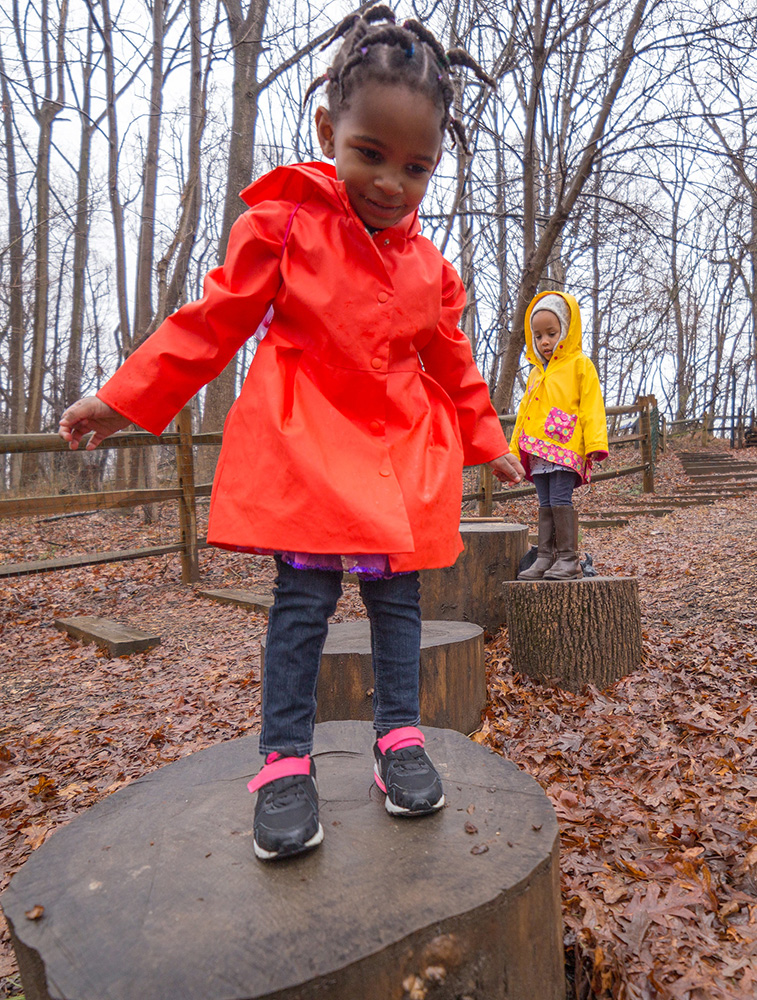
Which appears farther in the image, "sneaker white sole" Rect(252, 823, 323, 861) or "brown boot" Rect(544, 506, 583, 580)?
"brown boot" Rect(544, 506, 583, 580)

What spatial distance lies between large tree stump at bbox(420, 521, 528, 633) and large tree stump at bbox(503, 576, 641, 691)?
77 cm

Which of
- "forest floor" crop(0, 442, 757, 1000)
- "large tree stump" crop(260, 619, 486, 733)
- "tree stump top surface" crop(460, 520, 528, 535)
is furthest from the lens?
"tree stump top surface" crop(460, 520, 528, 535)

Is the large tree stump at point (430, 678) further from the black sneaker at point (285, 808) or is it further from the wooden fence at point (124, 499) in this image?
the wooden fence at point (124, 499)

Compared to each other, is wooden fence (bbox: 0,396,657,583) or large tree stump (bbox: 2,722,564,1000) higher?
wooden fence (bbox: 0,396,657,583)

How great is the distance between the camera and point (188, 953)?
117 centimetres

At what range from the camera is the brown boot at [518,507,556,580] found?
423 cm

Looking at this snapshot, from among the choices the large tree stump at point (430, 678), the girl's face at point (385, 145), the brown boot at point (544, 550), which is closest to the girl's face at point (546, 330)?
the brown boot at point (544, 550)

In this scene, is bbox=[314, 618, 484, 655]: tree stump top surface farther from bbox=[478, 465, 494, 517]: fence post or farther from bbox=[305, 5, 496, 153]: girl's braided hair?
bbox=[478, 465, 494, 517]: fence post

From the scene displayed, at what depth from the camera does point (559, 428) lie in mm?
4207

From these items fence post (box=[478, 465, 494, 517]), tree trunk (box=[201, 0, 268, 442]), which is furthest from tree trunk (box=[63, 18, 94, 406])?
fence post (box=[478, 465, 494, 517])

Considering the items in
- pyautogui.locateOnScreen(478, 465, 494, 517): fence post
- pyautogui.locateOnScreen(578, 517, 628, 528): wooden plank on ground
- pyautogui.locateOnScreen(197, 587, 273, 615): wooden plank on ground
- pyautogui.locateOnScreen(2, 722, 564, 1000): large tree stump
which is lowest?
pyautogui.locateOnScreen(197, 587, 273, 615): wooden plank on ground

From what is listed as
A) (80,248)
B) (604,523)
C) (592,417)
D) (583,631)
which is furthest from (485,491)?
(80,248)

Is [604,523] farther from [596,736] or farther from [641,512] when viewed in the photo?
[596,736]

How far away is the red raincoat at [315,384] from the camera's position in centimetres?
161
